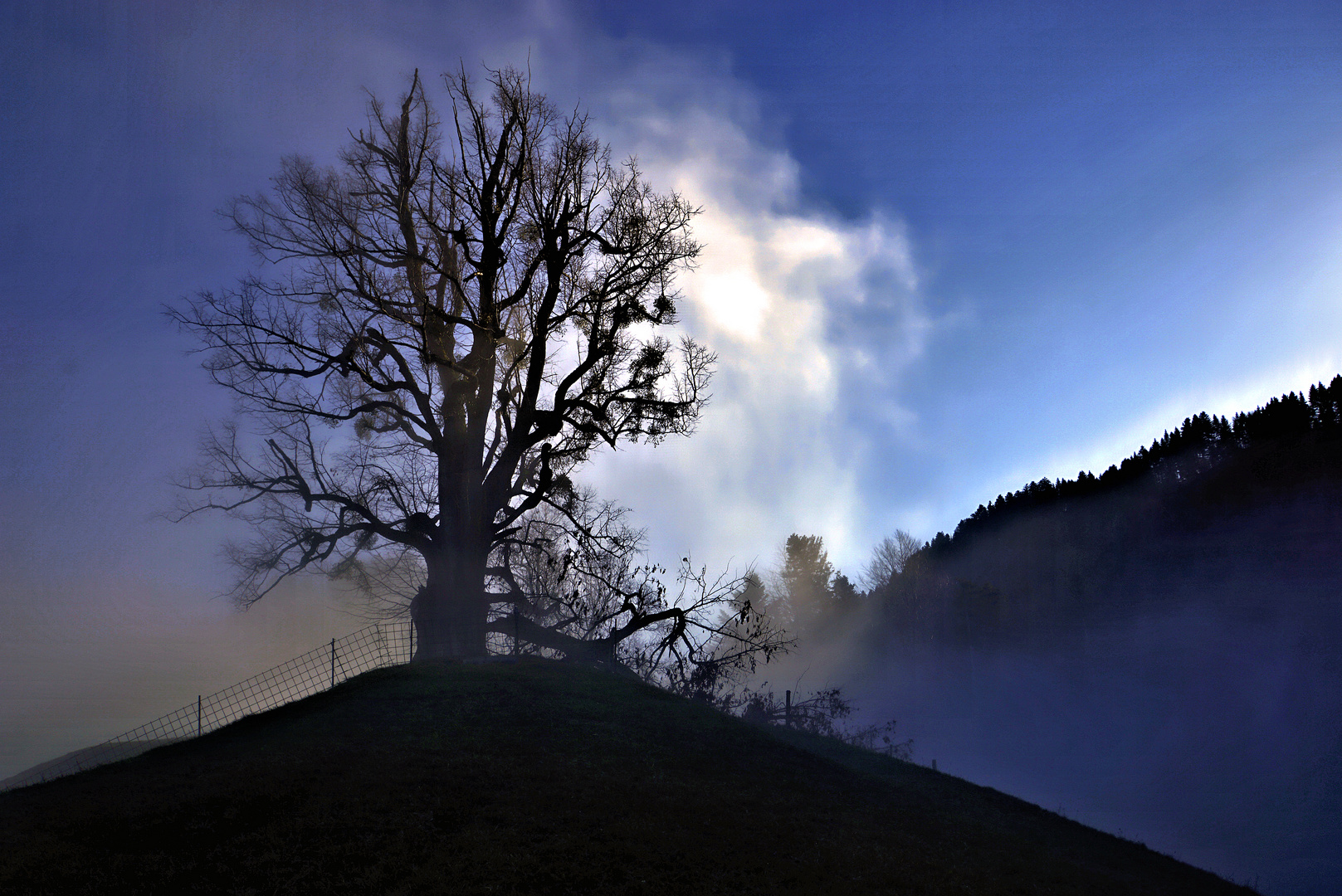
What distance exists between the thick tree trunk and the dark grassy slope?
12.3 ft

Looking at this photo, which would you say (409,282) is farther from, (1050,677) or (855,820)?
(1050,677)

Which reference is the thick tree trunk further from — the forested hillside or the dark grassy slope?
the forested hillside

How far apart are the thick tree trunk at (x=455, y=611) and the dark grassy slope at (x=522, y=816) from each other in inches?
147

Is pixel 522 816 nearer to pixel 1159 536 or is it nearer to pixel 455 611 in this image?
pixel 455 611

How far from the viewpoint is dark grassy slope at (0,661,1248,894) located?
7.51m

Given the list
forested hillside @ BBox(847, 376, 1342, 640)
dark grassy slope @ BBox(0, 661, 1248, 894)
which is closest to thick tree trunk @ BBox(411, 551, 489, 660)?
dark grassy slope @ BBox(0, 661, 1248, 894)

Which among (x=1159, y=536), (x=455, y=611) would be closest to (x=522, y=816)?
(x=455, y=611)

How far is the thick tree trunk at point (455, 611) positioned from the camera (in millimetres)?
18391

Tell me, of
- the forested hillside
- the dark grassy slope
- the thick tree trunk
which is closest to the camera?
the dark grassy slope

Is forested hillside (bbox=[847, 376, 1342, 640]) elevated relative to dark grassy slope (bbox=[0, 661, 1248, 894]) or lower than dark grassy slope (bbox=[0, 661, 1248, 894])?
elevated

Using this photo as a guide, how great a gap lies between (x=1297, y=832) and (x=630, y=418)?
2636 centimetres

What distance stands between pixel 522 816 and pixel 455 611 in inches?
402

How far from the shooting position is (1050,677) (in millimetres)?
46219

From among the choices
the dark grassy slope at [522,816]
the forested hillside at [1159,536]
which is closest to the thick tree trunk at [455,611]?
the dark grassy slope at [522,816]
